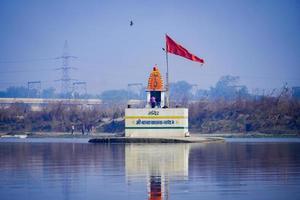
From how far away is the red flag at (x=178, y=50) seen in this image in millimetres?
69438

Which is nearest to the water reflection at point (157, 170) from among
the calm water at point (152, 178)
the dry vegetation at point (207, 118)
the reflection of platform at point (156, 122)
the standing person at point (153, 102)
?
the calm water at point (152, 178)

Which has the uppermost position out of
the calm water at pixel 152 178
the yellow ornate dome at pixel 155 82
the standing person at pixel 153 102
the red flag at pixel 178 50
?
the red flag at pixel 178 50

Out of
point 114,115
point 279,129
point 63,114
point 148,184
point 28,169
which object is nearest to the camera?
point 148,184

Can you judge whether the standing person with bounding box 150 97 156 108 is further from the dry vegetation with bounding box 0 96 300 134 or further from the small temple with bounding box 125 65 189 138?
the dry vegetation with bounding box 0 96 300 134

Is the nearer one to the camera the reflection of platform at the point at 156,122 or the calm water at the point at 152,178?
the calm water at the point at 152,178

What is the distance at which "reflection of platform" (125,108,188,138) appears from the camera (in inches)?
2638

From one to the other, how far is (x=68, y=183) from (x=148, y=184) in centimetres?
289

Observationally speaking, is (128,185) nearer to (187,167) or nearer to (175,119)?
(187,167)

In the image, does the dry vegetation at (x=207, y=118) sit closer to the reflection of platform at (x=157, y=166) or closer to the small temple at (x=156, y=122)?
the small temple at (x=156, y=122)

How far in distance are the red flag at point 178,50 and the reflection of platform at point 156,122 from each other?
16.7 feet

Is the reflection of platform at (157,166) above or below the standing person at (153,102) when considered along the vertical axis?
below

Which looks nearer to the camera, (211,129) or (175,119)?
(175,119)

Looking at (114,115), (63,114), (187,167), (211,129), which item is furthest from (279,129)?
Answer: (187,167)

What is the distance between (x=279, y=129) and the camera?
314 feet
